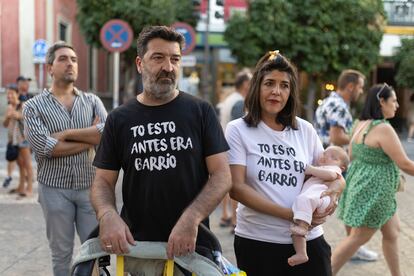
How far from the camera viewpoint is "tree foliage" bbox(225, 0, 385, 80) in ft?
62.6

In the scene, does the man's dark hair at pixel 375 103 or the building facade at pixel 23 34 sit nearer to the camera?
the man's dark hair at pixel 375 103

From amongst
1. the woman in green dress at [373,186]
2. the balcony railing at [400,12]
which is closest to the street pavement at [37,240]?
the woman in green dress at [373,186]

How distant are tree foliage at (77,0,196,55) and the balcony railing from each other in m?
9.14

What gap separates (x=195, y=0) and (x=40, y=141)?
13553mm

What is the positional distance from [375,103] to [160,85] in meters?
2.43

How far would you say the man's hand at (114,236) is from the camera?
2207 millimetres

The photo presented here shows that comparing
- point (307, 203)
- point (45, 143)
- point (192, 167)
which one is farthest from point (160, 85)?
point (45, 143)

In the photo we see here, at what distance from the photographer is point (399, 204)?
25.7 feet

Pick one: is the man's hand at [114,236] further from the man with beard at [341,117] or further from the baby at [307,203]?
the man with beard at [341,117]

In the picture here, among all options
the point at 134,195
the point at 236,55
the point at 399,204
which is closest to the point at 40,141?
the point at 134,195

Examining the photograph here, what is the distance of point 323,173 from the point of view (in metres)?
2.55

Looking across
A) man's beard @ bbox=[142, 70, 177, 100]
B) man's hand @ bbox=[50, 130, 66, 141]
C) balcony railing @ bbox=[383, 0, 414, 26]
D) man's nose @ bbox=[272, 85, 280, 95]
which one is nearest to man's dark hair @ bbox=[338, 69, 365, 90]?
man's nose @ bbox=[272, 85, 280, 95]

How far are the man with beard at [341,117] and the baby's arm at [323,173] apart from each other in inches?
98.6

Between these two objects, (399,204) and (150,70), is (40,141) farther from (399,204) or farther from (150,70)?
(399,204)
